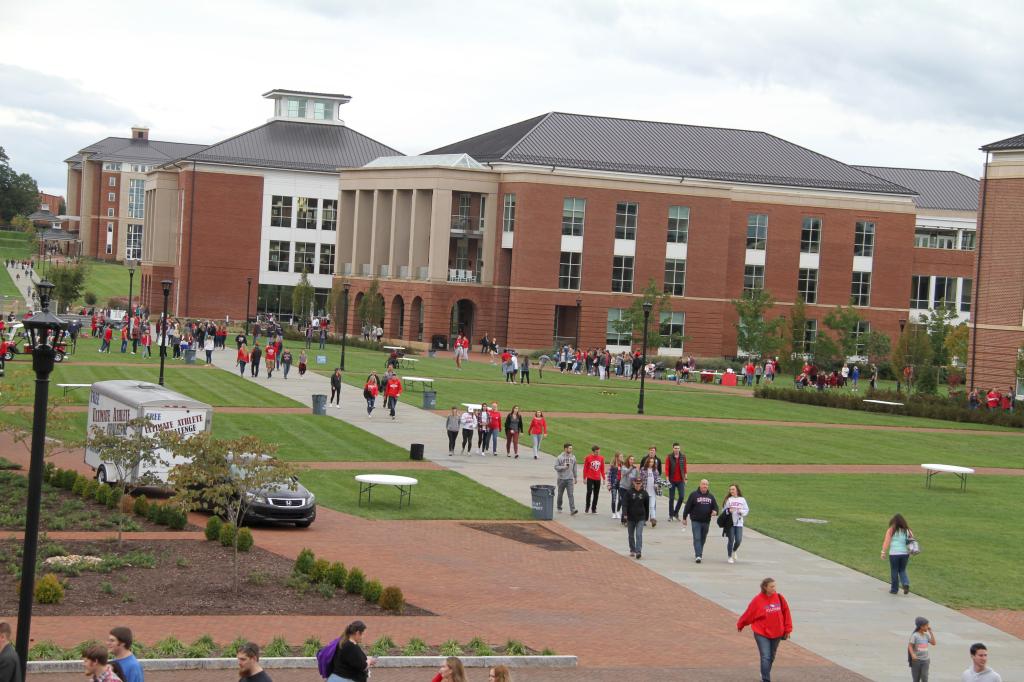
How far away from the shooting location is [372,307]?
270 feet

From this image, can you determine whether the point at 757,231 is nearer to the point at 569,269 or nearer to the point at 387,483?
the point at 569,269

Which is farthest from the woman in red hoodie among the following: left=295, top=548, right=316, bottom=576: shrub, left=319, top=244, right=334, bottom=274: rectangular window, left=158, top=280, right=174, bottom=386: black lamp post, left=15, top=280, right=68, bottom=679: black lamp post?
left=319, top=244, right=334, bottom=274: rectangular window

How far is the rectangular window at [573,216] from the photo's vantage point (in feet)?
271

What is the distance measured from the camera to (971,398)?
58.3 metres

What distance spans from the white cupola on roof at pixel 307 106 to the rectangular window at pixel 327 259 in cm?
1161

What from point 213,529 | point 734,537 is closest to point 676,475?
point 734,537

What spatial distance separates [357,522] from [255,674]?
15728 mm

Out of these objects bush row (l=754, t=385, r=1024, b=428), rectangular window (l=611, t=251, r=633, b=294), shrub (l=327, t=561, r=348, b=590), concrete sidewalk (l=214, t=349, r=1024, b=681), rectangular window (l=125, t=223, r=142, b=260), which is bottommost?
concrete sidewalk (l=214, t=349, r=1024, b=681)

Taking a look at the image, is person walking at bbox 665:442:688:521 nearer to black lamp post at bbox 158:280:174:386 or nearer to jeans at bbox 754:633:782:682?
jeans at bbox 754:633:782:682

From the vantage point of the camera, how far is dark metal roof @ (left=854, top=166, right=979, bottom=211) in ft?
343

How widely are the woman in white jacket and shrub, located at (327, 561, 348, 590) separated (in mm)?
7374

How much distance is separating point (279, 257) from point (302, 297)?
9.49 metres

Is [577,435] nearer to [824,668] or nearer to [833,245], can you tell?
[824,668]

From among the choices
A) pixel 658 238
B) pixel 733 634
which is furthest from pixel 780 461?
pixel 658 238
